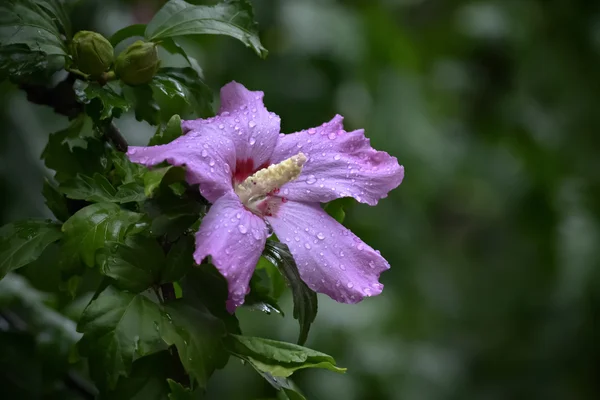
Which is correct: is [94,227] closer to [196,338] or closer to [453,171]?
[196,338]

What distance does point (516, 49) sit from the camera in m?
1.98

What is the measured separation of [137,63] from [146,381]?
21 centimetres

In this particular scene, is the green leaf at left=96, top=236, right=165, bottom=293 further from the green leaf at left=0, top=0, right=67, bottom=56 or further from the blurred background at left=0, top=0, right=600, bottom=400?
the blurred background at left=0, top=0, right=600, bottom=400

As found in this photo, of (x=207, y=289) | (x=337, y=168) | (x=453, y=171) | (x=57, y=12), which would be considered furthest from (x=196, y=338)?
(x=453, y=171)

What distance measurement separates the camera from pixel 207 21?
571 millimetres

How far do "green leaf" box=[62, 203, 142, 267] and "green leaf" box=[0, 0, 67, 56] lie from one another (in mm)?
110

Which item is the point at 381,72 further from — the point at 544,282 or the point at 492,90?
the point at 544,282

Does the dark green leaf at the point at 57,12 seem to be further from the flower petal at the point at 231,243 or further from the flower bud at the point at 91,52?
the flower petal at the point at 231,243

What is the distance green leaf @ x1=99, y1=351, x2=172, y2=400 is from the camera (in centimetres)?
49

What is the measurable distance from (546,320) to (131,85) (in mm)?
1860

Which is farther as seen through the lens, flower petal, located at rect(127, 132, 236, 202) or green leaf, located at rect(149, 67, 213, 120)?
green leaf, located at rect(149, 67, 213, 120)

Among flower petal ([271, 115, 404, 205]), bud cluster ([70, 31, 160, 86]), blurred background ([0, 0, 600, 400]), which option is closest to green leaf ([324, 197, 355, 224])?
flower petal ([271, 115, 404, 205])

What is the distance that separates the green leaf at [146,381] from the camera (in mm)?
488

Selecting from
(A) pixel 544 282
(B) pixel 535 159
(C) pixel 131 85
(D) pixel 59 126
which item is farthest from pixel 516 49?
(C) pixel 131 85
